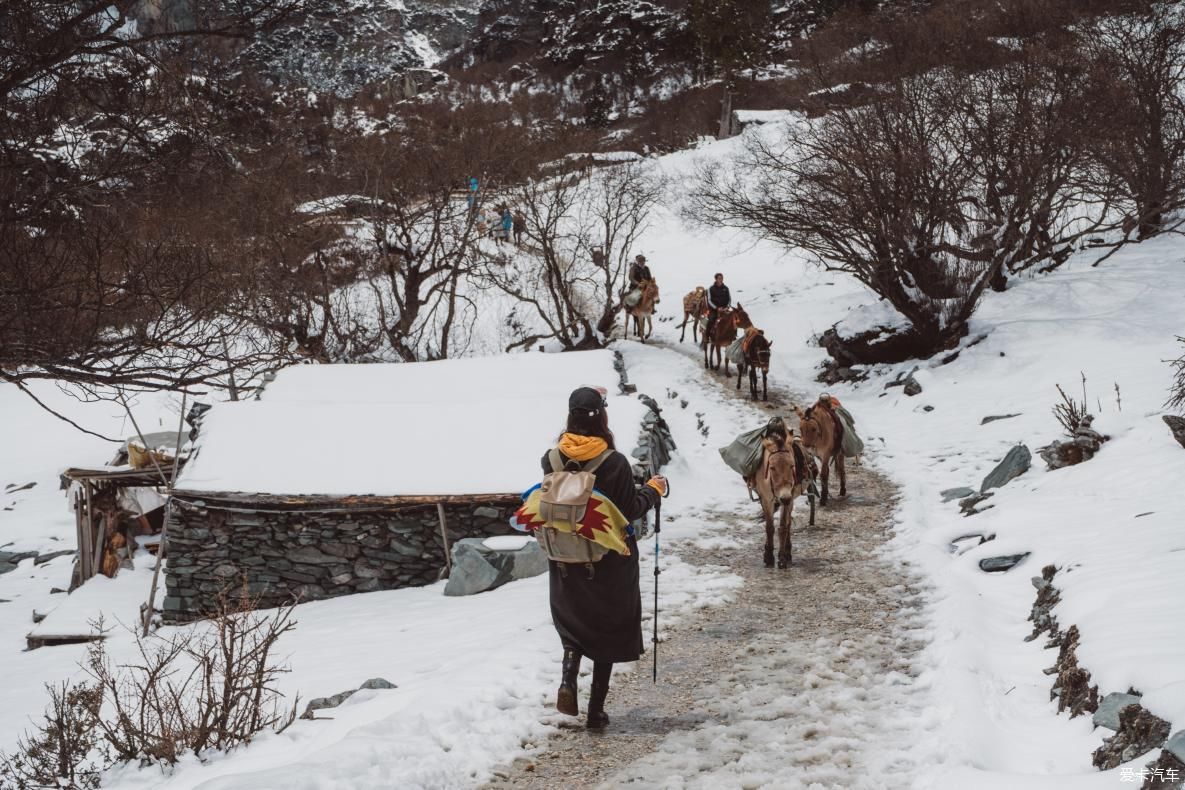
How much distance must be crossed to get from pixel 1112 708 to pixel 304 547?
9.52 meters

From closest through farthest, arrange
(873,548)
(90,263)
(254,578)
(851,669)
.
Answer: (851,669) < (90,263) < (873,548) < (254,578)

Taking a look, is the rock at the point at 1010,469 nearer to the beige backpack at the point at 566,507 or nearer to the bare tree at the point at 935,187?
the beige backpack at the point at 566,507

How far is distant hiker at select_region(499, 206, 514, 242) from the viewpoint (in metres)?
23.2

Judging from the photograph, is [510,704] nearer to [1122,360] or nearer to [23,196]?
[23,196]

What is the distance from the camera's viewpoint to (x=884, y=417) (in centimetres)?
1573

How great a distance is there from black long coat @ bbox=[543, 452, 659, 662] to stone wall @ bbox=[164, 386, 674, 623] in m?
5.83

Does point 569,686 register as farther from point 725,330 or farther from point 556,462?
point 725,330

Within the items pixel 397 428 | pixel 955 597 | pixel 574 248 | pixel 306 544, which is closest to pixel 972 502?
pixel 955 597

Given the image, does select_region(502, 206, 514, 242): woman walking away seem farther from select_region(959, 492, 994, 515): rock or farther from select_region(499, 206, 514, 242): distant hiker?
select_region(959, 492, 994, 515): rock

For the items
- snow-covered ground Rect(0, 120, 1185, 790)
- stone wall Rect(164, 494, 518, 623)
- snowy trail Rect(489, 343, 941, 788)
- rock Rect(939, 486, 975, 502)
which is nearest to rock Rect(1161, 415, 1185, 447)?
snow-covered ground Rect(0, 120, 1185, 790)

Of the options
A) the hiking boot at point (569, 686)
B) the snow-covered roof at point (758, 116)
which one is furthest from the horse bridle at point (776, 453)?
the snow-covered roof at point (758, 116)

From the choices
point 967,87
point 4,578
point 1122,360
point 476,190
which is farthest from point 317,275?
point 1122,360

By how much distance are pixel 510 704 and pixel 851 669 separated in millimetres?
2340

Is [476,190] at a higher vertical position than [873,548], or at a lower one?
higher
